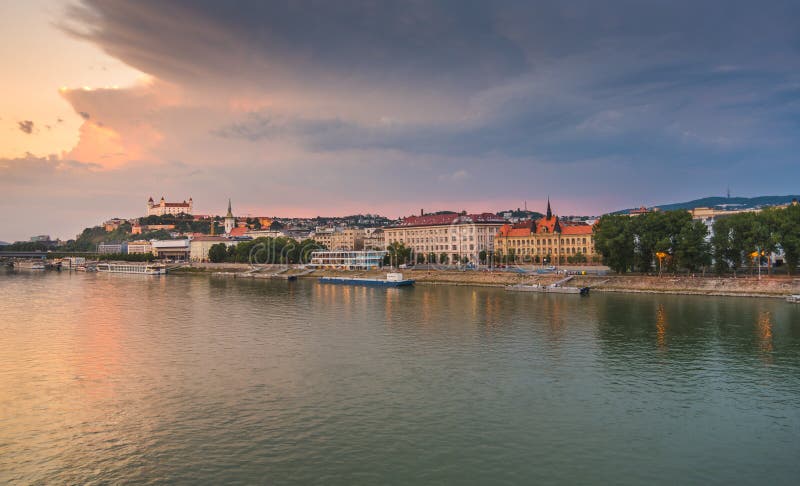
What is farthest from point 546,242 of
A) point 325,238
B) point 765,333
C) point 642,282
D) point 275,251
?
point 325,238

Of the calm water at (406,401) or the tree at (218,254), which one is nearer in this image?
the calm water at (406,401)

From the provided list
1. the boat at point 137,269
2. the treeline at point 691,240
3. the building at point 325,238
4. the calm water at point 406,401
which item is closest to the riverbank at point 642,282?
the treeline at point 691,240

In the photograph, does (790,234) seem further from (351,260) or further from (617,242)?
(351,260)

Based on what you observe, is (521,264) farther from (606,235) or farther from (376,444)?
(376,444)

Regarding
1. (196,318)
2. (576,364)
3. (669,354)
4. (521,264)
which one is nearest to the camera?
(576,364)

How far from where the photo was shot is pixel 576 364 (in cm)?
2933

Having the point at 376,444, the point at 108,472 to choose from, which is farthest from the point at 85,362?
the point at 376,444

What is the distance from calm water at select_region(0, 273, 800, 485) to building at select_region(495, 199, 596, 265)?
59248mm

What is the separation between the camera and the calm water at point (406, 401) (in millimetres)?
17094

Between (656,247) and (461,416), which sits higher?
(656,247)

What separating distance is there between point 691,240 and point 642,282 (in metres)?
7.36

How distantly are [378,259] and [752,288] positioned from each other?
6851 centimetres

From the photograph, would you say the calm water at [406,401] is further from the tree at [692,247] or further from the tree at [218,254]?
the tree at [218,254]

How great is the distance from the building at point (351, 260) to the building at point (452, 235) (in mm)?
14283
